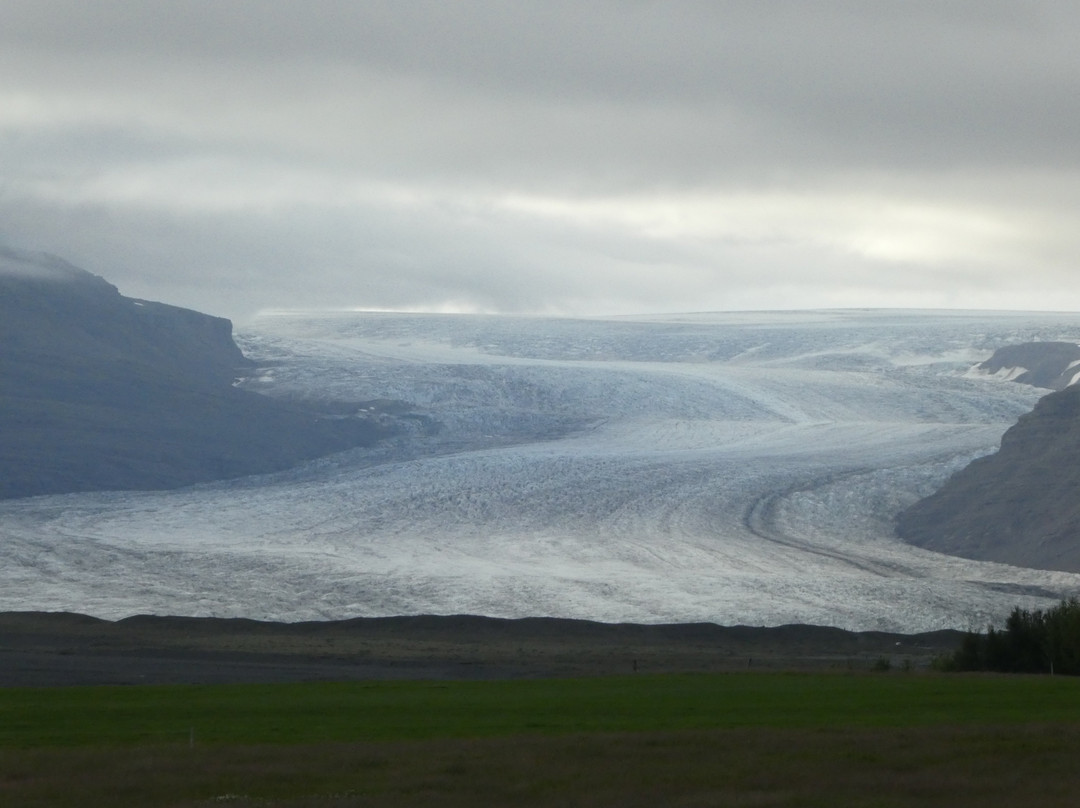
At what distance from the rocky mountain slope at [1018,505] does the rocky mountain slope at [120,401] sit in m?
18.4

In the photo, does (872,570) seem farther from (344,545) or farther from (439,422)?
(439,422)

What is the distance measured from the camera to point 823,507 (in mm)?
33000

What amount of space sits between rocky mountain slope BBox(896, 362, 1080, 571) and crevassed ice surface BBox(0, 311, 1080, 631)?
95 centimetres

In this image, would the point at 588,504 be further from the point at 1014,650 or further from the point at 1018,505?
the point at 1014,650

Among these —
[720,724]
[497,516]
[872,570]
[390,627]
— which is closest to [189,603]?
[390,627]

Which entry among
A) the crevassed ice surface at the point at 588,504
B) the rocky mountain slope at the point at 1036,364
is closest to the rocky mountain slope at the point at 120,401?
the crevassed ice surface at the point at 588,504

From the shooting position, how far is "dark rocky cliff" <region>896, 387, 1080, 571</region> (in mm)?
31219

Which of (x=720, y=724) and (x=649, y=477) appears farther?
(x=649, y=477)

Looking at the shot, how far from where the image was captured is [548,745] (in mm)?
10578

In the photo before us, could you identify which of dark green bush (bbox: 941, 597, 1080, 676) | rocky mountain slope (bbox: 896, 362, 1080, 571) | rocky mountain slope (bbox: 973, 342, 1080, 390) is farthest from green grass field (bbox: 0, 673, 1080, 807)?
rocky mountain slope (bbox: 973, 342, 1080, 390)

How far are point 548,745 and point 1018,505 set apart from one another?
25.2 metres

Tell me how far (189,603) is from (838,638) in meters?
11.7

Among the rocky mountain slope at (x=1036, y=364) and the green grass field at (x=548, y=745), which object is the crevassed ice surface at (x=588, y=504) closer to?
the rocky mountain slope at (x=1036, y=364)

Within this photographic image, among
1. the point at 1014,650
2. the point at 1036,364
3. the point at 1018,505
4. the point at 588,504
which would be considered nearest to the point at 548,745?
the point at 1014,650
